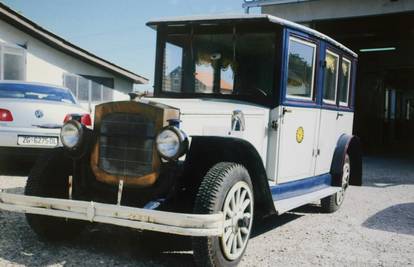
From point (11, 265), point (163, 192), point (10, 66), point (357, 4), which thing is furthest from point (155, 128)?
point (10, 66)

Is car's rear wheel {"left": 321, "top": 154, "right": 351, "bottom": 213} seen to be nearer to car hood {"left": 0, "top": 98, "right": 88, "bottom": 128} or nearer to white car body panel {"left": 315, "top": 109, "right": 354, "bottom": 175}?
white car body panel {"left": 315, "top": 109, "right": 354, "bottom": 175}

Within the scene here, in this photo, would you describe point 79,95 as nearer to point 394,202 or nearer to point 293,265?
point 394,202

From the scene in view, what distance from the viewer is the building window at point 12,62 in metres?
15.2

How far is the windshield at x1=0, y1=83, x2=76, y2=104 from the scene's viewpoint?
743 centimetres

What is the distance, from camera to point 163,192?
3.56 metres

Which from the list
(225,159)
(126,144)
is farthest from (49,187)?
(225,159)

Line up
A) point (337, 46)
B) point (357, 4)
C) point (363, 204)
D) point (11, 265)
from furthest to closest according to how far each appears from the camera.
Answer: point (357, 4) < point (363, 204) < point (337, 46) < point (11, 265)

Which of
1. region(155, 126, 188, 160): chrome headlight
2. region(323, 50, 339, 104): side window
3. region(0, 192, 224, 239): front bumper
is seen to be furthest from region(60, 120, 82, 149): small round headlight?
region(323, 50, 339, 104): side window

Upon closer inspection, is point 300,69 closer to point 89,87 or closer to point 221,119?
point 221,119

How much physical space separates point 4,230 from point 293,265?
2.69m

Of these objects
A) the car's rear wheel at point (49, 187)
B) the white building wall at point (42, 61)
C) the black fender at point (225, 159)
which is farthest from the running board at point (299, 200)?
the white building wall at point (42, 61)

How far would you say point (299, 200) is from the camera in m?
4.77

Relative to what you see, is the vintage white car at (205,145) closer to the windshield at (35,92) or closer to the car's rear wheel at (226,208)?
the car's rear wheel at (226,208)

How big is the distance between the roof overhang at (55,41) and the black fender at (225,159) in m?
13.2
